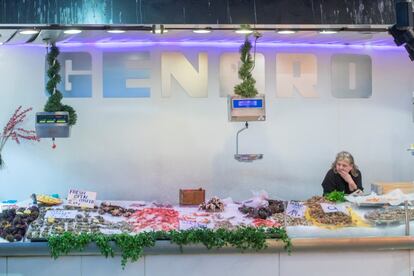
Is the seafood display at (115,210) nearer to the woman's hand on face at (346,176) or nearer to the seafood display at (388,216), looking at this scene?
the seafood display at (388,216)

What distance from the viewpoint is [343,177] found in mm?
6152

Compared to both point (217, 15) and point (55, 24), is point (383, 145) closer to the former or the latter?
point (217, 15)

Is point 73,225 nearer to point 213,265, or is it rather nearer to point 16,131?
point 213,265

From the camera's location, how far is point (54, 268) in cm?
421

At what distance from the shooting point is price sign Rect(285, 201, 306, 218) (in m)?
4.53

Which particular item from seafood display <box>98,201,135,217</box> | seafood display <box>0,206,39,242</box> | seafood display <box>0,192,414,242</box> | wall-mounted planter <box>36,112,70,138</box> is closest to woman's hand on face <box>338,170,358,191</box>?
seafood display <box>0,192,414,242</box>

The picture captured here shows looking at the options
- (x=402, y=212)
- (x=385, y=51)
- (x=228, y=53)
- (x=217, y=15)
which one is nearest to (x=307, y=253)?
(x=402, y=212)

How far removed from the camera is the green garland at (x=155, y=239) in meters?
4.10

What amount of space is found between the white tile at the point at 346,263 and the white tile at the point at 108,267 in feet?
3.62

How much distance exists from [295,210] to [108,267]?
5.10 ft

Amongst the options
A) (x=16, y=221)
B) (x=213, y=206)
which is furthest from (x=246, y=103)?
(x=16, y=221)

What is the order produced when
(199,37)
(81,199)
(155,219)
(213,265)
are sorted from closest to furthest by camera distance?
1. (213,265)
2. (155,219)
3. (81,199)
4. (199,37)

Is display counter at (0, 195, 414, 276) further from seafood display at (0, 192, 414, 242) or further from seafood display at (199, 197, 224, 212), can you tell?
seafood display at (199, 197, 224, 212)

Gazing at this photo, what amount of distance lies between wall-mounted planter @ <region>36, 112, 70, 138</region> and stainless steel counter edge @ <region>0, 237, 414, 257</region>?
61.4 inches
